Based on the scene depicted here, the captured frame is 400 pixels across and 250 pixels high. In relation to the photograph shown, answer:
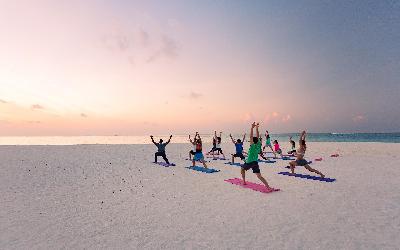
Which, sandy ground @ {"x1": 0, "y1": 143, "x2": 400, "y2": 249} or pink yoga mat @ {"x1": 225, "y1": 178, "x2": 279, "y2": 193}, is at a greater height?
pink yoga mat @ {"x1": 225, "y1": 178, "x2": 279, "y2": 193}

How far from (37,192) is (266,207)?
818 centimetres

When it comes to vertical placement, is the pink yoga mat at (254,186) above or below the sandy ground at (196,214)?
above

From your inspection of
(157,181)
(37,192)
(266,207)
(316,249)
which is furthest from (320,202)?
(37,192)

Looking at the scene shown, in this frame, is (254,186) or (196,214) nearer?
(196,214)

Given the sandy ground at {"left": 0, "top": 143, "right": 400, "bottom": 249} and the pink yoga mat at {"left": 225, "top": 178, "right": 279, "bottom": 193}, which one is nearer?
the sandy ground at {"left": 0, "top": 143, "right": 400, "bottom": 249}

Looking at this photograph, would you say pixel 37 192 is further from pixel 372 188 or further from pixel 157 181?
pixel 372 188

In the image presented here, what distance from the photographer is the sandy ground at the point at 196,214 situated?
18.0 ft

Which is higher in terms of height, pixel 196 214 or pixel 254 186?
pixel 254 186

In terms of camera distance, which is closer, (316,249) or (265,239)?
(316,249)

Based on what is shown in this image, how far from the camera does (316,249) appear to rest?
5.11 meters

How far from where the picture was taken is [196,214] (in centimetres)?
719

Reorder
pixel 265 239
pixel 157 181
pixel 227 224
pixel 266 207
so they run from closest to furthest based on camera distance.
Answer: pixel 265 239 → pixel 227 224 → pixel 266 207 → pixel 157 181

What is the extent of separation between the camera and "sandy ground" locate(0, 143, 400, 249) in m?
5.50

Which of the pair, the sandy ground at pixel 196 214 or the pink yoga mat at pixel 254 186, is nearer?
the sandy ground at pixel 196 214
